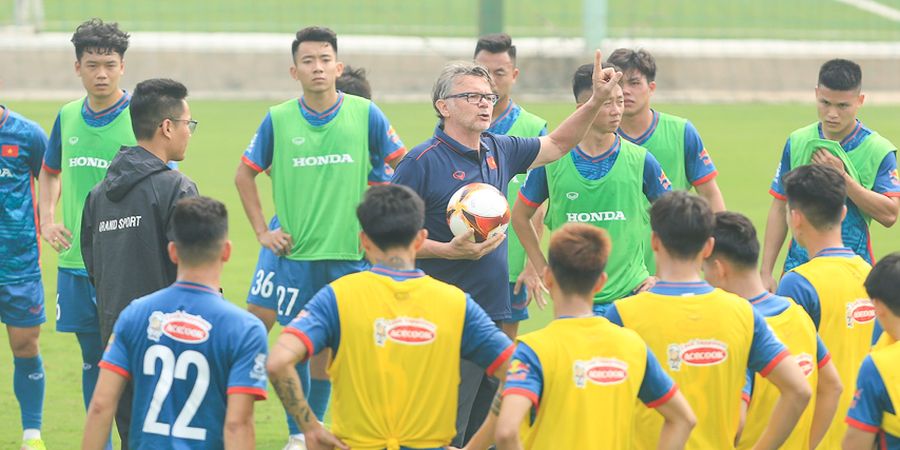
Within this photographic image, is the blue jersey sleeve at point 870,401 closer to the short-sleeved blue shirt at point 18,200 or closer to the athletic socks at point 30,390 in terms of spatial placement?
the athletic socks at point 30,390

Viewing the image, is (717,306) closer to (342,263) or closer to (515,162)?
(515,162)

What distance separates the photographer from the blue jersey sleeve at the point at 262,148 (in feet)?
27.9

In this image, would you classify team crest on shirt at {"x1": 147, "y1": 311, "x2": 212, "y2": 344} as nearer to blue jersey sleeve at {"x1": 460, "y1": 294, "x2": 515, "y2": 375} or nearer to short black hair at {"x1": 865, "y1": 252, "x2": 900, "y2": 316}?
blue jersey sleeve at {"x1": 460, "y1": 294, "x2": 515, "y2": 375}

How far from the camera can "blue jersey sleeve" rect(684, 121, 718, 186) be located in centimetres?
807

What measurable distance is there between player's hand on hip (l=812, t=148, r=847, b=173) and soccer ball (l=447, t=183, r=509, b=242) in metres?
2.09

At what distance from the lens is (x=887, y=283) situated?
5219 millimetres

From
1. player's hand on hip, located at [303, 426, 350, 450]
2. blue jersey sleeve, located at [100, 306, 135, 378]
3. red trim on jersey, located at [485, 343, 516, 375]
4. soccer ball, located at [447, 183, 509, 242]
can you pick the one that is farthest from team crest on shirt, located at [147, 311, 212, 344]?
soccer ball, located at [447, 183, 509, 242]

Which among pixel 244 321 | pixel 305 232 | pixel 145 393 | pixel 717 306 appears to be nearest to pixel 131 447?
pixel 145 393

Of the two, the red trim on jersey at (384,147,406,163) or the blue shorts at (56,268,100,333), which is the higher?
the red trim on jersey at (384,147,406,163)

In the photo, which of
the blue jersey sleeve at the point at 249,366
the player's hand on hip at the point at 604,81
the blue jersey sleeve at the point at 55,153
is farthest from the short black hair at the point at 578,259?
the blue jersey sleeve at the point at 55,153

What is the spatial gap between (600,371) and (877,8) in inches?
1210

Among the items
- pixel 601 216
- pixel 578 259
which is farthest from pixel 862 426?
pixel 601 216

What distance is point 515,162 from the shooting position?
284 inches

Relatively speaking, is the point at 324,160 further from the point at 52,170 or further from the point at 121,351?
the point at 121,351
